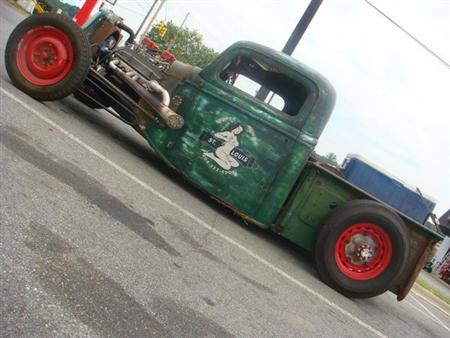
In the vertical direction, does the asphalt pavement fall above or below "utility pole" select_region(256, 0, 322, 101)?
below

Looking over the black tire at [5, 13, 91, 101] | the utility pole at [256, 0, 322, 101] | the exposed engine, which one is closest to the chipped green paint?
the exposed engine

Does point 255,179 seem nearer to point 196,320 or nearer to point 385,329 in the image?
point 385,329

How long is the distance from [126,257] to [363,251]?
2.87 m

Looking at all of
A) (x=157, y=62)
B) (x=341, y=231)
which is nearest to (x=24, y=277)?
(x=341, y=231)

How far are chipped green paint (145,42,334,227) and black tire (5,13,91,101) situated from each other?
3.60ft

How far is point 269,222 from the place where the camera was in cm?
A: 514

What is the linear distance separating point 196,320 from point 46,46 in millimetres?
3833

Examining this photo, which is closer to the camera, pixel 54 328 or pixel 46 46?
pixel 54 328

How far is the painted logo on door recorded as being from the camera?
5059 mm

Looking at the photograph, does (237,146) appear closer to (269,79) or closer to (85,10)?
(269,79)

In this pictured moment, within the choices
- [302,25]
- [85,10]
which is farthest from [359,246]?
[85,10]

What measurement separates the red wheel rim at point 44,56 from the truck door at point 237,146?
1.23 metres

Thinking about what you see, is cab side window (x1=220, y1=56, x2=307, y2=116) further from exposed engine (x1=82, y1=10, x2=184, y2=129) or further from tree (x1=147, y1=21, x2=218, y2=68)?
tree (x1=147, y1=21, x2=218, y2=68)

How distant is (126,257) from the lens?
2857mm
